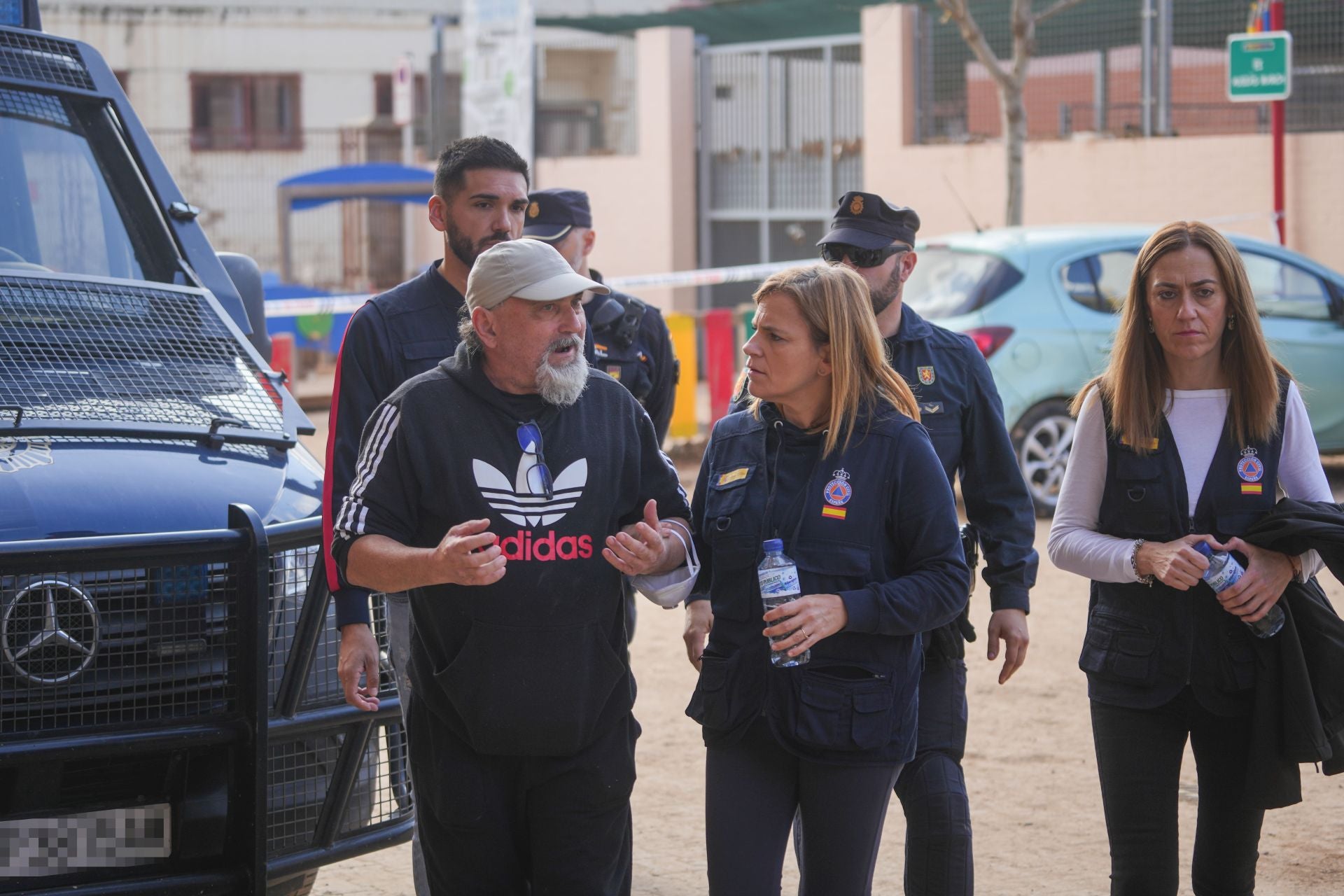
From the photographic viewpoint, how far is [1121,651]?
12.7ft

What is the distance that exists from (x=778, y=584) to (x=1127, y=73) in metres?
16.2

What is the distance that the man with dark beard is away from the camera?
3.88 m

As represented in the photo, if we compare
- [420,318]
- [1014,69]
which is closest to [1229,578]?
[420,318]

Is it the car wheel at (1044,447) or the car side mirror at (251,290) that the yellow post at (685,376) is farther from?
the car side mirror at (251,290)

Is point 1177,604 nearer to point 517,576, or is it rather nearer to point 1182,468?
point 1182,468

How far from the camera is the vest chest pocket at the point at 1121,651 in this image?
3811mm

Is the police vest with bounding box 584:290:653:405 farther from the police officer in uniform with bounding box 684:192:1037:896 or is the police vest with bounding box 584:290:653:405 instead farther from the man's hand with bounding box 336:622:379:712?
the man's hand with bounding box 336:622:379:712

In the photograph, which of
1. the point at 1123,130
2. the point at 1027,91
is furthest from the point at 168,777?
the point at 1027,91

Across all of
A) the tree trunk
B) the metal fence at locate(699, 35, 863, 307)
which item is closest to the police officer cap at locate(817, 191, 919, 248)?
the tree trunk

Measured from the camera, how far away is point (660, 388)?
6.00 m

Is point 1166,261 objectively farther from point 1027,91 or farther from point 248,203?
point 248,203

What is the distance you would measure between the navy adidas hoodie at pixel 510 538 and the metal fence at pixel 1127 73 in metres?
14.6

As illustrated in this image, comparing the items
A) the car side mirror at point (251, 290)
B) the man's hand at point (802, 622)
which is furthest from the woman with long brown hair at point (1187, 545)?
the car side mirror at point (251, 290)

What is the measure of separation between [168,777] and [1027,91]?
1941cm
